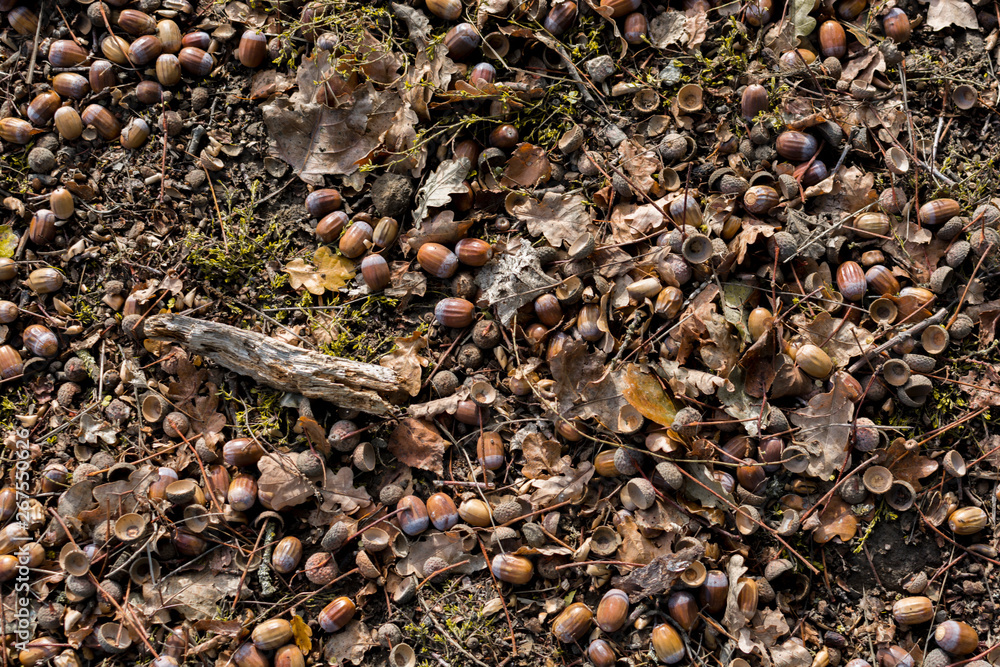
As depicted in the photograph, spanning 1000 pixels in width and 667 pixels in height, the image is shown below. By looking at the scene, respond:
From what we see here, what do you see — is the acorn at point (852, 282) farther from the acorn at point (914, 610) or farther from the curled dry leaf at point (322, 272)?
the curled dry leaf at point (322, 272)

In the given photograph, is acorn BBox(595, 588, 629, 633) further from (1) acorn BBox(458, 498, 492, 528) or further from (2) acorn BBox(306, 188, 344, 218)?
(2) acorn BBox(306, 188, 344, 218)

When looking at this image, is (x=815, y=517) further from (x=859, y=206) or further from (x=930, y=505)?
(x=859, y=206)

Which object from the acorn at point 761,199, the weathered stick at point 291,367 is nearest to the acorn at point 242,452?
the weathered stick at point 291,367

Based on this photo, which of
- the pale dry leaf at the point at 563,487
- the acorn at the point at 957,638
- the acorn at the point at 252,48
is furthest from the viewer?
the acorn at the point at 252,48

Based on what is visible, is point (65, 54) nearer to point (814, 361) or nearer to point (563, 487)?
point (563, 487)

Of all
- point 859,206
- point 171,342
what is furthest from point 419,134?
point 859,206

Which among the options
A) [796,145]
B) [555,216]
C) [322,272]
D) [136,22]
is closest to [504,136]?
[555,216]

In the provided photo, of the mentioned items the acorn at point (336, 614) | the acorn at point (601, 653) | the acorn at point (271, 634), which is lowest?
the acorn at point (271, 634)
